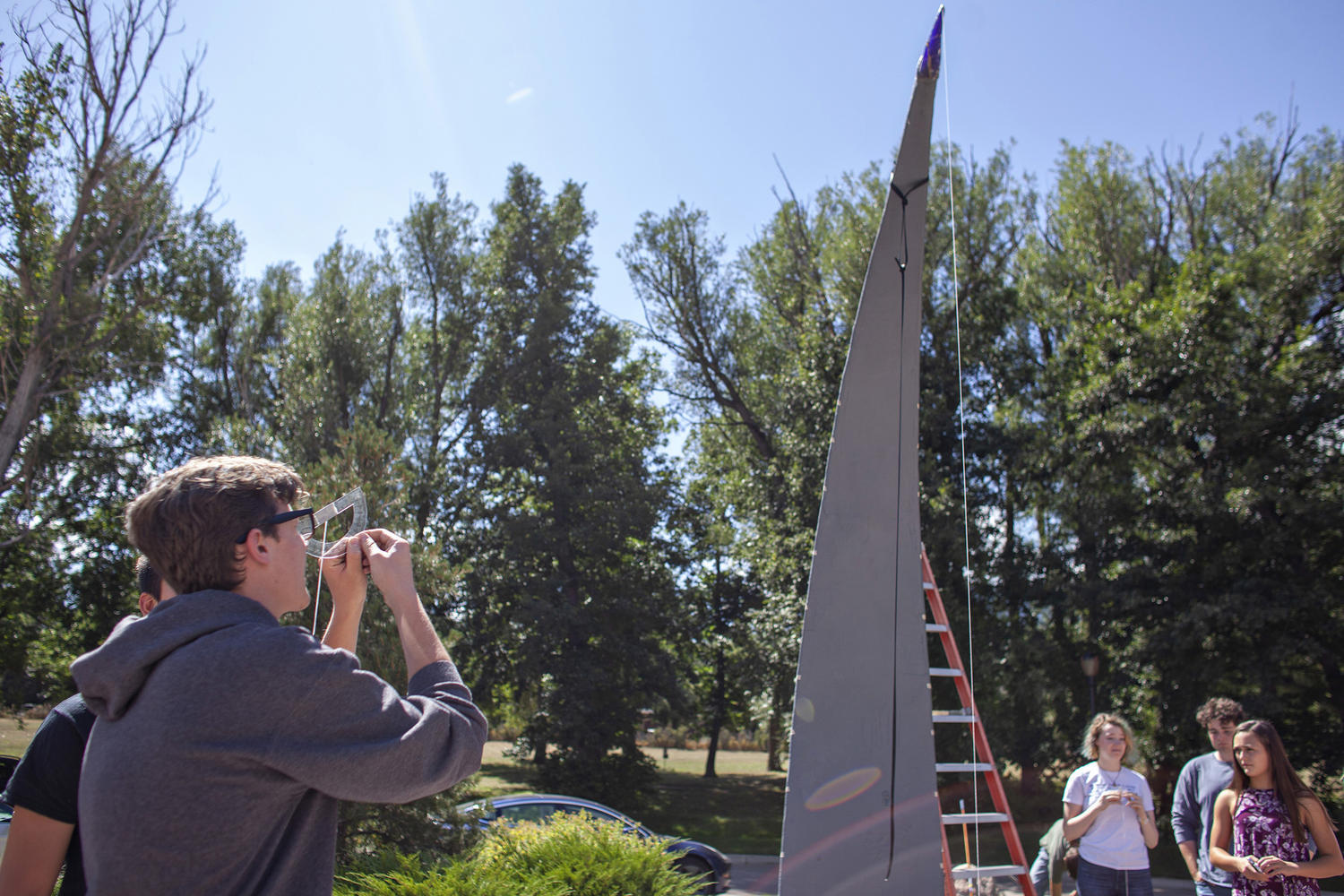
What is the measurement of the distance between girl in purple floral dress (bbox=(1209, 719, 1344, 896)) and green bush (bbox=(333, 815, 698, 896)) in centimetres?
308

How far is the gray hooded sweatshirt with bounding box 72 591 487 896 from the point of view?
1.22 m

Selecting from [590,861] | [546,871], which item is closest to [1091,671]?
[590,861]

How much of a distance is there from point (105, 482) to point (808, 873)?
2357 cm

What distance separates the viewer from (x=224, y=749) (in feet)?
4.04

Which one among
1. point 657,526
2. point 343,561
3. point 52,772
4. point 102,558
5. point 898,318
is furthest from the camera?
point 657,526

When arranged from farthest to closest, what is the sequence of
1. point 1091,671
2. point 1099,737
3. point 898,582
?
point 1091,671
point 1099,737
point 898,582

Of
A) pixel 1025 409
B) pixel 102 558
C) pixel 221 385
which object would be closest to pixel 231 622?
pixel 1025 409

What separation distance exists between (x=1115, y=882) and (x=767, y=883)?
9159mm

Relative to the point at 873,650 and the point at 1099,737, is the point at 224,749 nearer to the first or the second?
the point at 873,650

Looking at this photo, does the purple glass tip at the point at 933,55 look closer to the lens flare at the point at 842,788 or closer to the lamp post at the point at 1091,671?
the lens flare at the point at 842,788

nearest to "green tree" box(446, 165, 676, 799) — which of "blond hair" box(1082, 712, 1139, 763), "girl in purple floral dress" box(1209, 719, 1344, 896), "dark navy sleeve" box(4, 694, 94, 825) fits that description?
"blond hair" box(1082, 712, 1139, 763)

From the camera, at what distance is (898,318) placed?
4348 mm

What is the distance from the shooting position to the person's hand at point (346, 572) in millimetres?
1714

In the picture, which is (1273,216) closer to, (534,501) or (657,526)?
(657,526)
